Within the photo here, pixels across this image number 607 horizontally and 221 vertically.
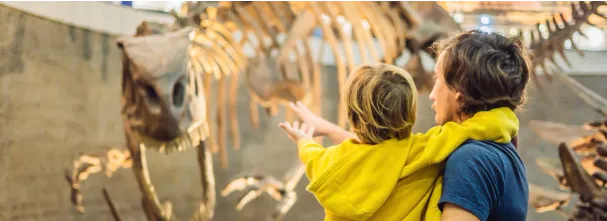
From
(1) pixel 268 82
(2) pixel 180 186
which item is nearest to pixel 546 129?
(1) pixel 268 82

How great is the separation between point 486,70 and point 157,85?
6.27 ft

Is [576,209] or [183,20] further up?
[183,20]

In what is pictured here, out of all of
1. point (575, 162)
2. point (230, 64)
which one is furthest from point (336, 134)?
point (230, 64)

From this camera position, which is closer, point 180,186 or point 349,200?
point 349,200

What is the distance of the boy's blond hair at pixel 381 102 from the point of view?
4.11ft

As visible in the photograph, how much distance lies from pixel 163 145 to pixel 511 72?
2.13 metres

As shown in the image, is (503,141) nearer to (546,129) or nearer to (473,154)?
(473,154)

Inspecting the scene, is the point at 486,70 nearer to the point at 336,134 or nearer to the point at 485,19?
the point at 336,134

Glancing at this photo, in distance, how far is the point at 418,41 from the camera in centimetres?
434

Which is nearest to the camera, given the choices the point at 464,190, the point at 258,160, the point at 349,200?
the point at 464,190

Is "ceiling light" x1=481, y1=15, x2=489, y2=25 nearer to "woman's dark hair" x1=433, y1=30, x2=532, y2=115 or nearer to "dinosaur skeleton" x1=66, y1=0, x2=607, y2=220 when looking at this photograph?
"dinosaur skeleton" x1=66, y1=0, x2=607, y2=220

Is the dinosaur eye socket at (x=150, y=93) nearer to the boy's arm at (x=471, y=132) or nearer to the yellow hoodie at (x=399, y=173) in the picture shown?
the yellow hoodie at (x=399, y=173)

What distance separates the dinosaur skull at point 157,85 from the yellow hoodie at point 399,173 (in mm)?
1686

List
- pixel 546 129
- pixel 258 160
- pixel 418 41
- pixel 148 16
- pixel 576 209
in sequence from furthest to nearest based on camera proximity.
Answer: pixel 258 160
pixel 148 16
pixel 546 129
pixel 418 41
pixel 576 209
